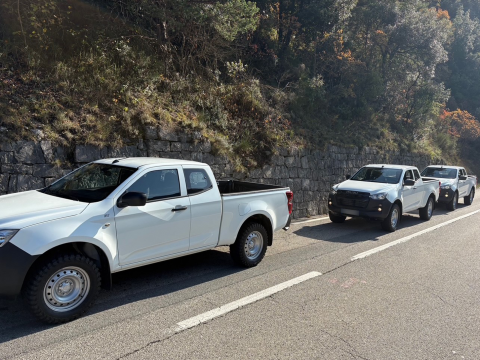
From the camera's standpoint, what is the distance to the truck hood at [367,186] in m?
10.2

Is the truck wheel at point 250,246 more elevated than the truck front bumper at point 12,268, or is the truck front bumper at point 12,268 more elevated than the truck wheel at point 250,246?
the truck front bumper at point 12,268

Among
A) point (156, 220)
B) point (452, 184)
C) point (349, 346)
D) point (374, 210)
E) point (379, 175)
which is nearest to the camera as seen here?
point (349, 346)

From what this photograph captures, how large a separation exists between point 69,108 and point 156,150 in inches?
88.3

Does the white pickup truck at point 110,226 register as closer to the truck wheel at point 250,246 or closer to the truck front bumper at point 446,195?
the truck wheel at point 250,246

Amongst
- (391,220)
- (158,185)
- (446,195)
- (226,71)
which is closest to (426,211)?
(391,220)

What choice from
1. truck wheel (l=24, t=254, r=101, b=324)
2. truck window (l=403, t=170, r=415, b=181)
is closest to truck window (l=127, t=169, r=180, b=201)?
truck wheel (l=24, t=254, r=101, b=324)

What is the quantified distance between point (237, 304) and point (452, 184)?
12918mm

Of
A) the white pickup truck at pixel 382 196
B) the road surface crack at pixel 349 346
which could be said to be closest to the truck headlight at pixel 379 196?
the white pickup truck at pixel 382 196

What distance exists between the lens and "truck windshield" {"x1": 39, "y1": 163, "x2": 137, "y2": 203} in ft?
16.3

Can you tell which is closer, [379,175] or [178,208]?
[178,208]

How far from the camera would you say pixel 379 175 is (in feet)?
37.5

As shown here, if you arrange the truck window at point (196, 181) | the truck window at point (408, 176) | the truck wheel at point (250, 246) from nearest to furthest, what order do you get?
1. the truck window at point (196, 181)
2. the truck wheel at point (250, 246)
3. the truck window at point (408, 176)

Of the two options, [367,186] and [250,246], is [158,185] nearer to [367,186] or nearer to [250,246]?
[250,246]

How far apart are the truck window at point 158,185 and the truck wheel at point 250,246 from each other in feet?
4.80
